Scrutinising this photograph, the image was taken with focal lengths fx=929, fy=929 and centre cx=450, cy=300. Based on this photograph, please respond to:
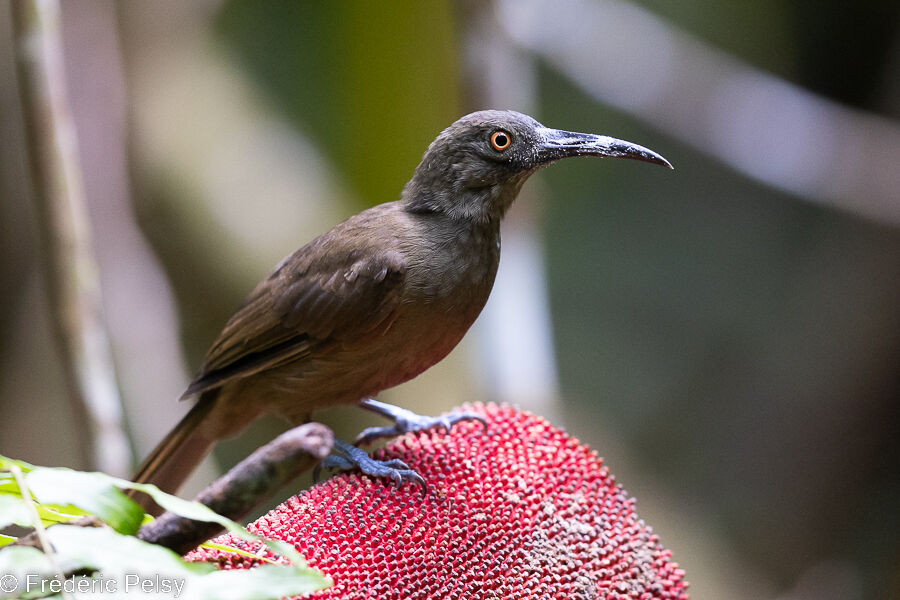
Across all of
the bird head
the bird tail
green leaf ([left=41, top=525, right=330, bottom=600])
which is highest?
the bird head

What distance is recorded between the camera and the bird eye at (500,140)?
301 cm

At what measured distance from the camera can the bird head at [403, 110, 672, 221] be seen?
9.78 ft

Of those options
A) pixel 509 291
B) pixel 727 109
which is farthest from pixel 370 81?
pixel 727 109

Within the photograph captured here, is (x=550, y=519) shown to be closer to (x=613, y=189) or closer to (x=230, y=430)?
(x=230, y=430)

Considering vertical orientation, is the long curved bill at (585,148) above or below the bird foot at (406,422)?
above

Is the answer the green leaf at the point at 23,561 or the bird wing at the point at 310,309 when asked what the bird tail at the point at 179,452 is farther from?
the green leaf at the point at 23,561

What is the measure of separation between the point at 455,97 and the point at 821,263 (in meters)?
3.60

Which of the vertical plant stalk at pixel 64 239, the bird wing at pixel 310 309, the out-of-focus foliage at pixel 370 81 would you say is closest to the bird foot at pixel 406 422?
the bird wing at pixel 310 309

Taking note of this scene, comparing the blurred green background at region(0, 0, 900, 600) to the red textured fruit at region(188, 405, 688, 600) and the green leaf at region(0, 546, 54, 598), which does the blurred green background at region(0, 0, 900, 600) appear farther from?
the green leaf at region(0, 546, 54, 598)

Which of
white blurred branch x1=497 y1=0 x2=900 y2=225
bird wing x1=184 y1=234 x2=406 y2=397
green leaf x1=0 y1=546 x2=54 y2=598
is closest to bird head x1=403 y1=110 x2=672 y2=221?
bird wing x1=184 y1=234 x2=406 y2=397

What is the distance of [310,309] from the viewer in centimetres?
304

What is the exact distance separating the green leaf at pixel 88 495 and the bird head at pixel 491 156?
1739mm

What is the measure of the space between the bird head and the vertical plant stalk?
1.30 meters

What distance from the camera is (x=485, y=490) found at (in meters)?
2.70
